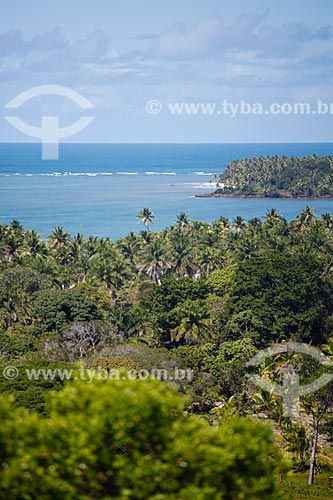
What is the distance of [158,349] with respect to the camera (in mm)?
45594

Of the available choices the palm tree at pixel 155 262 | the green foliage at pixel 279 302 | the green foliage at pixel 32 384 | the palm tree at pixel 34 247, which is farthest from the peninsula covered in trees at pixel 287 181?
the green foliage at pixel 32 384

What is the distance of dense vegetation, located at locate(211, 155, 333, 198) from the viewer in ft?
551

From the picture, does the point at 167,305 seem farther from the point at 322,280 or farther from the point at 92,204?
the point at 92,204

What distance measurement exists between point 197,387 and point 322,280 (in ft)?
59.2

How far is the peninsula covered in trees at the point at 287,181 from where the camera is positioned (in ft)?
550

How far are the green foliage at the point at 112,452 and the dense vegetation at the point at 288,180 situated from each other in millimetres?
155328

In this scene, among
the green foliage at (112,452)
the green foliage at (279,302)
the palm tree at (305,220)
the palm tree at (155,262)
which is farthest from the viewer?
the palm tree at (305,220)

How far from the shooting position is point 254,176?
579 feet

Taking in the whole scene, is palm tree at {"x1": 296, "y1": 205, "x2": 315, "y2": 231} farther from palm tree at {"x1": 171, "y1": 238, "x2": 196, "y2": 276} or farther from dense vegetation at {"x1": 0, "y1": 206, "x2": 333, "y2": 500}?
palm tree at {"x1": 171, "y1": 238, "x2": 196, "y2": 276}

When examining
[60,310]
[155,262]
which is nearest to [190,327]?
[60,310]

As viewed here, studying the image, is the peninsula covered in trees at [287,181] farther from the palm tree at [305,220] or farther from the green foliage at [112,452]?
the green foliage at [112,452]

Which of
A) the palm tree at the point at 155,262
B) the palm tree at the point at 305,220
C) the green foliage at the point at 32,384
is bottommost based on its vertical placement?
the green foliage at the point at 32,384

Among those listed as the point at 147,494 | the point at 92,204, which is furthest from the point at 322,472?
the point at 92,204

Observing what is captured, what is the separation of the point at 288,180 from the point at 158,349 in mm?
131409
